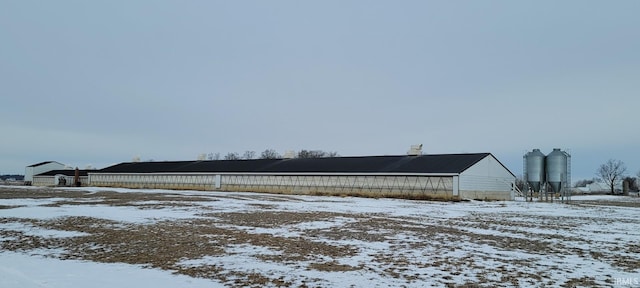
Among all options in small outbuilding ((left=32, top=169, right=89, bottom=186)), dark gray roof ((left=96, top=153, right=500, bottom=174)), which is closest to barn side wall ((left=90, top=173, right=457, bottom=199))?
dark gray roof ((left=96, top=153, right=500, bottom=174))

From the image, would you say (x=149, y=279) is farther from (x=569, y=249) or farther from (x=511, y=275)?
(x=569, y=249)

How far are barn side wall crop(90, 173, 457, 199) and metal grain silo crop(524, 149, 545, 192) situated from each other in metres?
10.7

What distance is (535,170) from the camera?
52.1 metres

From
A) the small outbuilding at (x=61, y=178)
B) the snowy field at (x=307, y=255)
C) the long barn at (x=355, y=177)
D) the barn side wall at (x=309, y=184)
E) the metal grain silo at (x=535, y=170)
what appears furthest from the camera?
the small outbuilding at (x=61, y=178)

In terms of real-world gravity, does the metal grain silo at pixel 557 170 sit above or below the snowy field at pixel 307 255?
above

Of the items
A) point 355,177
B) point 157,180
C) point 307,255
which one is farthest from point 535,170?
point 157,180

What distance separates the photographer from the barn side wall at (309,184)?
5116 cm

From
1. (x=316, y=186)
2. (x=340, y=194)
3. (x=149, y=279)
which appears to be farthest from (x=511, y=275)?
(x=316, y=186)

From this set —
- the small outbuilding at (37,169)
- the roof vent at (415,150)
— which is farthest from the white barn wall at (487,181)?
the small outbuilding at (37,169)

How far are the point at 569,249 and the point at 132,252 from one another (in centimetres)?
1247

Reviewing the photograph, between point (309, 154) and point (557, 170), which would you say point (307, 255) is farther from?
point (309, 154)

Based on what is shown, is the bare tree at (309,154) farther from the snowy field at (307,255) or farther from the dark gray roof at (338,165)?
the snowy field at (307,255)

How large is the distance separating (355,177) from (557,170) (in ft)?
77.3

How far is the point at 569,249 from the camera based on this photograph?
521 inches
